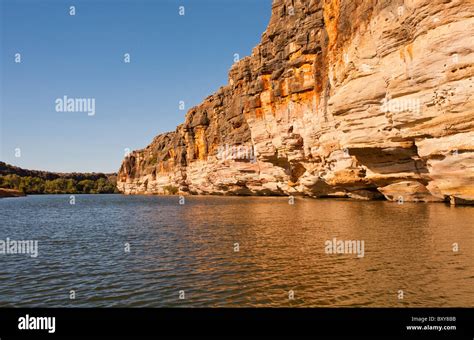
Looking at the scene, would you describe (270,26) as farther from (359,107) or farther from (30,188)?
(30,188)

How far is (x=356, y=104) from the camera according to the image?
32.6 metres

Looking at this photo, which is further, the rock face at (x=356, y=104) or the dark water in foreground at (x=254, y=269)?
the rock face at (x=356, y=104)

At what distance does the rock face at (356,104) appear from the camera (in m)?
24.4

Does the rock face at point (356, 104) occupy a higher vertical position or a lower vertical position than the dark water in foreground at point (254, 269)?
higher

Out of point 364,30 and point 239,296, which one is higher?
point 364,30

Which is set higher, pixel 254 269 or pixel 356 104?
pixel 356 104

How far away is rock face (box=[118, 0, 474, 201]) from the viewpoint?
24.4 m

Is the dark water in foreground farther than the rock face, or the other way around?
the rock face

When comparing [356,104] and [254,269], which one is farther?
[356,104]

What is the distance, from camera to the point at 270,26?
197 ft

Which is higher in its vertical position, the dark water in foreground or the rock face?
the rock face
